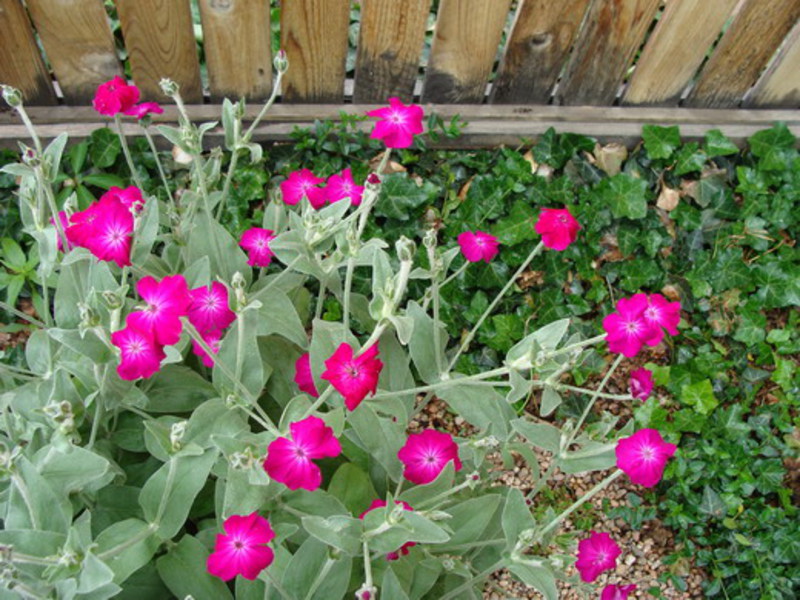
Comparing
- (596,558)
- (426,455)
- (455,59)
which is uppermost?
(455,59)

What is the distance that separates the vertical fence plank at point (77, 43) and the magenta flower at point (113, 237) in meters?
1.18

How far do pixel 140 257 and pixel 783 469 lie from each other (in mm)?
2011

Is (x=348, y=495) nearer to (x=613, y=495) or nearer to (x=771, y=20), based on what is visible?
(x=613, y=495)

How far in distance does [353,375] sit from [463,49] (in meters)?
1.58

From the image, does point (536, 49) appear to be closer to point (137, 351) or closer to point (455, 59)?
point (455, 59)

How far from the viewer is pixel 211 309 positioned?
1589mm

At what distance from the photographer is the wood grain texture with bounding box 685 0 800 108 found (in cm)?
266

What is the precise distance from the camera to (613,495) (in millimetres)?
2490

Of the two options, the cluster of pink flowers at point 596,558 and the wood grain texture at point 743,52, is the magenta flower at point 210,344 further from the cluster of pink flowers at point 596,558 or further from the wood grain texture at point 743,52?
the wood grain texture at point 743,52

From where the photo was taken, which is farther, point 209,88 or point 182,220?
point 209,88

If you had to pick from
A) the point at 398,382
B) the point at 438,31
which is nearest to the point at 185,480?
the point at 398,382

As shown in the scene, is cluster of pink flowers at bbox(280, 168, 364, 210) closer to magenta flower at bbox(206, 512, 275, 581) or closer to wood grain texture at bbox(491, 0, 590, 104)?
magenta flower at bbox(206, 512, 275, 581)

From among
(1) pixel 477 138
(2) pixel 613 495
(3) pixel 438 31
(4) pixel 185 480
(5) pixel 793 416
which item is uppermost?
(3) pixel 438 31

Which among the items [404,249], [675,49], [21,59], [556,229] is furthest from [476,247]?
[21,59]
